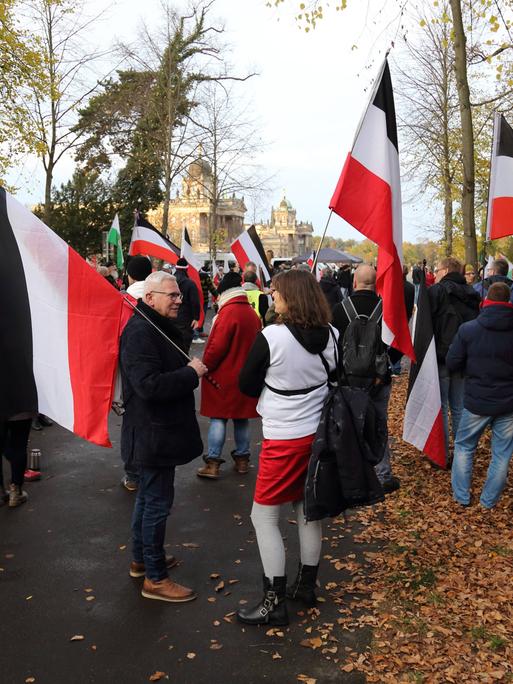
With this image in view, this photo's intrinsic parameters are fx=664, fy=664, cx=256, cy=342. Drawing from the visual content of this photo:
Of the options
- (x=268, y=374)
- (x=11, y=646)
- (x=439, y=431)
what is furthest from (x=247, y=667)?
(x=439, y=431)

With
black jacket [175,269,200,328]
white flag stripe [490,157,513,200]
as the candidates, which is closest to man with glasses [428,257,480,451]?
white flag stripe [490,157,513,200]

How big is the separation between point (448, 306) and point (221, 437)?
2.77m

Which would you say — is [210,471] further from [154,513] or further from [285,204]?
[285,204]

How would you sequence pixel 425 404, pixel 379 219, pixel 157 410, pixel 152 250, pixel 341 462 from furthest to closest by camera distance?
1. pixel 152 250
2. pixel 425 404
3. pixel 379 219
4. pixel 157 410
5. pixel 341 462

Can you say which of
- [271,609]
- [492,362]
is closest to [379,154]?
[492,362]

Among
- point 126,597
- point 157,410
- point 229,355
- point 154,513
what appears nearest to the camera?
point 157,410

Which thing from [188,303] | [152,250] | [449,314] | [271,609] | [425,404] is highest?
[152,250]

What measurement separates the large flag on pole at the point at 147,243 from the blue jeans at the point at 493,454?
680 centimetres

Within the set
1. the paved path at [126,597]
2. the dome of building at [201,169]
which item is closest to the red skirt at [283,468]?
the paved path at [126,597]

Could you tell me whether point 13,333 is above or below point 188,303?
above

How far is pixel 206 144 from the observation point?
3428 centimetres

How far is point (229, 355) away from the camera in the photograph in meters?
6.58

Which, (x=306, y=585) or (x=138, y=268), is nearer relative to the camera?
(x=306, y=585)

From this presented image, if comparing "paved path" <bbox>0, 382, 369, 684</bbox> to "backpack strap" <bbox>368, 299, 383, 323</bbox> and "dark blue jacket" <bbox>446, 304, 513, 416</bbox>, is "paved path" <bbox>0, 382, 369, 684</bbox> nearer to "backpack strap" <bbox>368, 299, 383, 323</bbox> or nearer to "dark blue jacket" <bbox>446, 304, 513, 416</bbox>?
"dark blue jacket" <bbox>446, 304, 513, 416</bbox>
